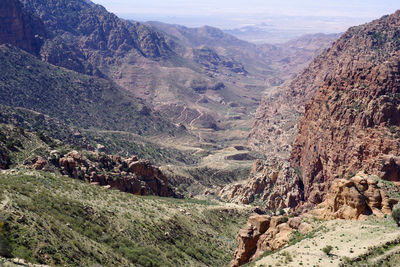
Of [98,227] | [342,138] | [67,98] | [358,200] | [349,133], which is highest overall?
[358,200]

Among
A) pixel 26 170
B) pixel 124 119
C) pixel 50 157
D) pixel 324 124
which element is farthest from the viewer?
pixel 124 119

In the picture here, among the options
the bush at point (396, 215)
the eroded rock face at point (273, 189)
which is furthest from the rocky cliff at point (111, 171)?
the bush at point (396, 215)

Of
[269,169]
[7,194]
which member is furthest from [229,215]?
[7,194]

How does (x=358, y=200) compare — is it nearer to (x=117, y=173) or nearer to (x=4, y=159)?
(x=117, y=173)

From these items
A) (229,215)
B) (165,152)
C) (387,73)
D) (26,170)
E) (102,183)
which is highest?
(387,73)

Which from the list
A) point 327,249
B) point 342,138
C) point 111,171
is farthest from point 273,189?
point 327,249

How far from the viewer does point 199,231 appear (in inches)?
2299

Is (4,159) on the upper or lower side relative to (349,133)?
lower

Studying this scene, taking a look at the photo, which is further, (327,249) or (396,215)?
(396,215)

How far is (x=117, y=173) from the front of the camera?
71.1 metres

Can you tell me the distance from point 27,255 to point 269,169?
70.6 meters

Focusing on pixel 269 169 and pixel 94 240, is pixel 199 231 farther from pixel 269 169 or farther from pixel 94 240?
pixel 269 169

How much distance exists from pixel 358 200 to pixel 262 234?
33.2 feet

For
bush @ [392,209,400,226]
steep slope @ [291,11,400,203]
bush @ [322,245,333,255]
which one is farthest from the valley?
bush @ [392,209,400,226]
